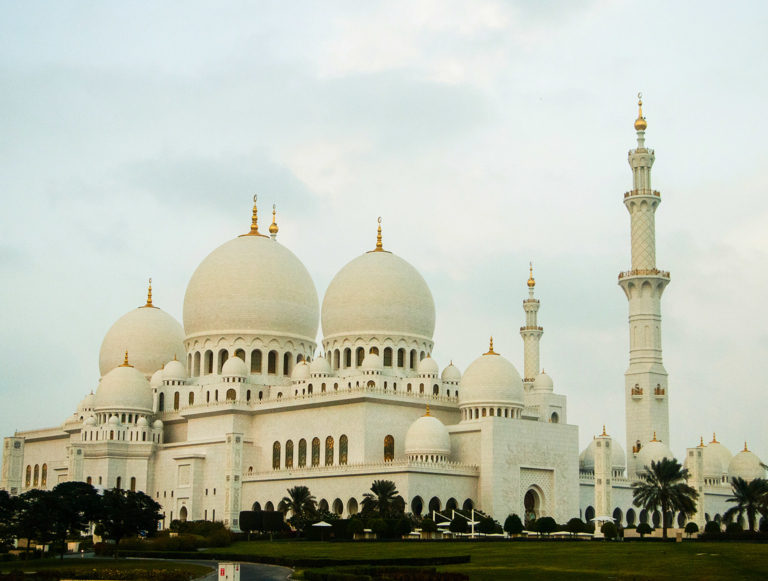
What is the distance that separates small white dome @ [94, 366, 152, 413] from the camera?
67812mm

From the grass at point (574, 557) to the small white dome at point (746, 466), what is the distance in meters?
32.4

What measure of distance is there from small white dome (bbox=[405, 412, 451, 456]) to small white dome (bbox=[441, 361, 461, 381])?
7331mm

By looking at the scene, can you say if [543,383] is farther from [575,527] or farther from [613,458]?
[575,527]

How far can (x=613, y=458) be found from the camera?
223 feet

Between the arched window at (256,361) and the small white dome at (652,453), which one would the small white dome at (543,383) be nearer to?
the small white dome at (652,453)

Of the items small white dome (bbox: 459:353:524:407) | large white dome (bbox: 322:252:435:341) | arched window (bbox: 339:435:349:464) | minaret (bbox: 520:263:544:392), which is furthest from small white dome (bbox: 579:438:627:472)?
arched window (bbox: 339:435:349:464)

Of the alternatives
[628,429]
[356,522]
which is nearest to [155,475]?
[356,522]

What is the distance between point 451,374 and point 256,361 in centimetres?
1242

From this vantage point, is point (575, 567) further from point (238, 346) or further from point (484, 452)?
point (238, 346)

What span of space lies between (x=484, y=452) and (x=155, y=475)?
2112 cm

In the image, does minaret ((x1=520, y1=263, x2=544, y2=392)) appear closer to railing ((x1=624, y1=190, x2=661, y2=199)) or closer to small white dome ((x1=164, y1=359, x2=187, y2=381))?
railing ((x1=624, y1=190, x2=661, y2=199))

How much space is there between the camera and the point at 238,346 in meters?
68.4

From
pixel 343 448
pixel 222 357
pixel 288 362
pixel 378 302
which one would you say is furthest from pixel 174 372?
pixel 343 448

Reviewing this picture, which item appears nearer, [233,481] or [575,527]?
[575,527]
